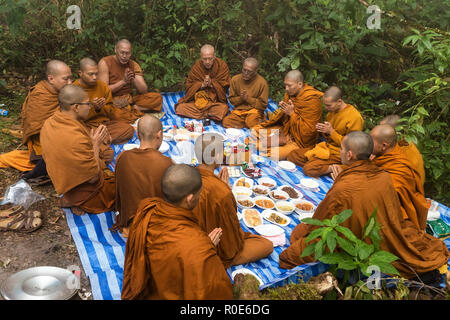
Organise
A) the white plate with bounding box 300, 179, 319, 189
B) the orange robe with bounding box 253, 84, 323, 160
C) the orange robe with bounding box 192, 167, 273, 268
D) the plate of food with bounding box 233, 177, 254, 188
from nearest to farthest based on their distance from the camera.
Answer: the orange robe with bounding box 192, 167, 273, 268 < the plate of food with bounding box 233, 177, 254, 188 < the white plate with bounding box 300, 179, 319, 189 < the orange robe with bounding box 253, 84, 323, 160

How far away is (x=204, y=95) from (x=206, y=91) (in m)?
0.20

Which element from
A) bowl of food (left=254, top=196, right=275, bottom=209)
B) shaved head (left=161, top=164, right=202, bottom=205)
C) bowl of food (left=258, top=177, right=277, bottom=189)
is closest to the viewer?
shaved head (left=161, top=164, right=202, bottom=205)

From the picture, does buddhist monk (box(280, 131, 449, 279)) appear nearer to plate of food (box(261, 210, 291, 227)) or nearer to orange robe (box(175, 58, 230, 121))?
plate of food (box(261, 210, 291, 227))

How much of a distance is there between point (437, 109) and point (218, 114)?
16.3ft

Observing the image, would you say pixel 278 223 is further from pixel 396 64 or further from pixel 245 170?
pixel 396 64

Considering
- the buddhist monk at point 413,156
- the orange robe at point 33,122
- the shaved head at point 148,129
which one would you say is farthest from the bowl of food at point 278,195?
the orange robe at point 33,122

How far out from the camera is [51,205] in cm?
617

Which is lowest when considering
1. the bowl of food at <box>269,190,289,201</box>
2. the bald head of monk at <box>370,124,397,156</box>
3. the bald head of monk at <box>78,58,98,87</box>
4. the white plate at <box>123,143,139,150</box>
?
the bowl of food at <box>269,190,289,201</box>

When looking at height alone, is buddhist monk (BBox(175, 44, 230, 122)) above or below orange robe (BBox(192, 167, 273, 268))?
above

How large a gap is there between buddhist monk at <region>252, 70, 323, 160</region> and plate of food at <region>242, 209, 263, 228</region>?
2.30 metres

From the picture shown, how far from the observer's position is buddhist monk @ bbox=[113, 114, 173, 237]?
16.5ft

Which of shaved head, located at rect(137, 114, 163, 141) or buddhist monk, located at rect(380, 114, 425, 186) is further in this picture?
buddhist monk, located at rect(380, 114, 425, 186)

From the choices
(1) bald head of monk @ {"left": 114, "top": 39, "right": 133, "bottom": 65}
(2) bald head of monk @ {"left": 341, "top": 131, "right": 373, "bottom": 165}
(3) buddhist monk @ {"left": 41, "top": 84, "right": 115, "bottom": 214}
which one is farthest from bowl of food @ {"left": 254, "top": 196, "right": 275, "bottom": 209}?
(1) bald head of monk @ {"left": 114, "top": 39, "right": 133, "bottom": 65}

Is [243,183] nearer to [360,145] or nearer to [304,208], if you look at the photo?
[304,208]
